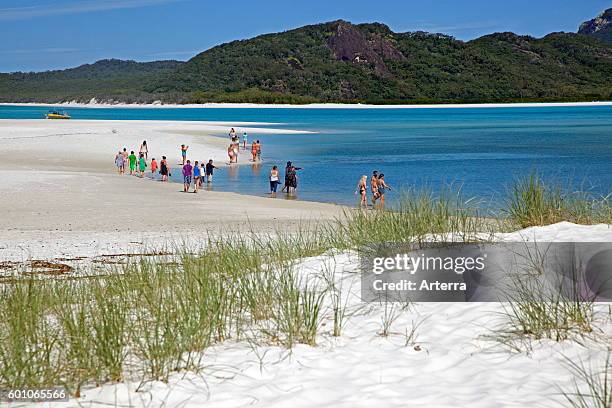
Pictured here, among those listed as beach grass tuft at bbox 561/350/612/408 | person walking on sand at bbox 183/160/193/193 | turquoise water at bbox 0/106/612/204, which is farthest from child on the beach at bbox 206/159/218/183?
beach grass tuft at bbox 561/350/612/408

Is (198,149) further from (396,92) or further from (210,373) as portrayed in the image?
(396,92)

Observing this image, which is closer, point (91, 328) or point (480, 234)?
point (91, 328)

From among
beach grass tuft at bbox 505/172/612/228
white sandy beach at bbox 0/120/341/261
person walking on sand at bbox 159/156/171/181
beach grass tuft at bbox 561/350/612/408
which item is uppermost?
beach grass tuft at bbox 505/172/612/228

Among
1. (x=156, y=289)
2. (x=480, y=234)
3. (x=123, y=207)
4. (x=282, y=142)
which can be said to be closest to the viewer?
(x=156, y=289)

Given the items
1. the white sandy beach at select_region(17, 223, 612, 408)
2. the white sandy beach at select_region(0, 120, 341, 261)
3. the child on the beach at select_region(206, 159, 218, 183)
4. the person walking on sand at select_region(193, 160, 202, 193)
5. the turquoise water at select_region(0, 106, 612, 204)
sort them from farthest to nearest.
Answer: the turquoise water at select_region(0, 106, 612, 204), the child on the beach at select_region(206, 159, 218, 183), the person walking on sand at select_region(193, 160, 202, 193), the white sandy beach at select_region(0, 120, 341, 261), the white sandy beach at select_region(17, 223, 612, 408)

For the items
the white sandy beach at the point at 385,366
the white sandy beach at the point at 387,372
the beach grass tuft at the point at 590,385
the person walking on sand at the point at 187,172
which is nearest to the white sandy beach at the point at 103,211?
the person walking on sand at the point at 187,172

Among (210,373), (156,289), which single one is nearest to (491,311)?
(210,373)

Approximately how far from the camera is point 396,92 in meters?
180

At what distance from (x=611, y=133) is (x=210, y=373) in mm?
62527

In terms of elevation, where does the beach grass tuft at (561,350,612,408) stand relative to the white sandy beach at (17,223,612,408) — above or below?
above

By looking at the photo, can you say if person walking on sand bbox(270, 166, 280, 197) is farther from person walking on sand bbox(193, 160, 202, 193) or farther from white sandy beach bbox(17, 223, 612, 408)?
white sandy beach bbox(17, 223, 612, 408)

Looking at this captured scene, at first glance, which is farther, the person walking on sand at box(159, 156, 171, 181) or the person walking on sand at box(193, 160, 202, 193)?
the person walking on sand at box(159, 156, 171, 181)

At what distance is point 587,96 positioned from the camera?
16650 centimetres

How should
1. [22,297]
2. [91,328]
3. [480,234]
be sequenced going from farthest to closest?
[480,234] → [22,297] → [91,328]
